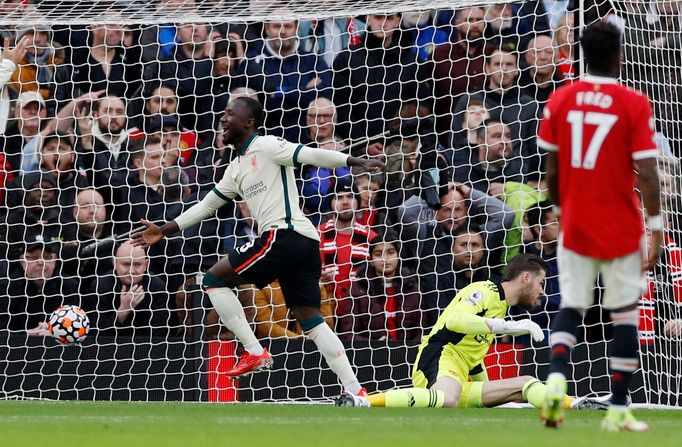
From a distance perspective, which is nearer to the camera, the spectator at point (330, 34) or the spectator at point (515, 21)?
the spectator at point (515, 21)

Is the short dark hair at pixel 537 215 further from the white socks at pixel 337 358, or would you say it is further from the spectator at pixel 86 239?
→ the spectator at pixel 86 239

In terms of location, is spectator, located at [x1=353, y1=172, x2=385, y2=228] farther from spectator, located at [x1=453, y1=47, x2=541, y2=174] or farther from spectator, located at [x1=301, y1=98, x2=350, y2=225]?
spectator, located at [x1=453, y1=47, x2=541, y2=174]

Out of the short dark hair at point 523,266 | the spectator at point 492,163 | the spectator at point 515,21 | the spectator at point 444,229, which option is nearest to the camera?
the short dark hair at point 523,266

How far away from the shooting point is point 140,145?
12.5m

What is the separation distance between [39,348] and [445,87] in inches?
172

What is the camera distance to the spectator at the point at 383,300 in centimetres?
1152

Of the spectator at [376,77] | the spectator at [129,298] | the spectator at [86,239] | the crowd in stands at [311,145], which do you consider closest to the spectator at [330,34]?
the crowd in stands at [311,145]

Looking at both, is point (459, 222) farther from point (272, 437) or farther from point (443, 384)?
point (272, 437)

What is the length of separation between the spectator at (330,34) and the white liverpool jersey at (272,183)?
3330 millimetres

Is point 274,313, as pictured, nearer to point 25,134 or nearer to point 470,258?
point 470,258

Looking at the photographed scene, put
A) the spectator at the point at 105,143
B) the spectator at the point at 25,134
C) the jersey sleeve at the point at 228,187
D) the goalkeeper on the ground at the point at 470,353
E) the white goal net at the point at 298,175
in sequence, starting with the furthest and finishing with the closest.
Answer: the spectator at the point at 25,134 < the spectator at the point at 105,143 < the white goal net at the point at 298,175 < the jersey sleeve at the point at 228,187 < the goalkeeper on the ground at the point at 470,353

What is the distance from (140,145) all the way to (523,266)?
4732 mm

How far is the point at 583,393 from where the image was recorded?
10.6m

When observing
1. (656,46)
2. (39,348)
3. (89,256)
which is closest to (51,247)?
(89,256)
